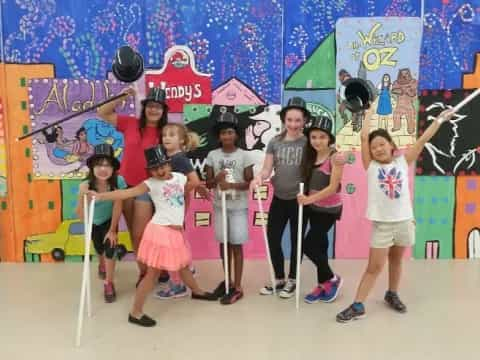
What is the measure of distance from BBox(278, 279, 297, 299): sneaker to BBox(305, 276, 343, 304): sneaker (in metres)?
0.12

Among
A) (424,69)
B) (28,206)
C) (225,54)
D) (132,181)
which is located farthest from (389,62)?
(28,206)

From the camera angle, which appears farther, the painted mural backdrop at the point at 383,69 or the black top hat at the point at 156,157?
the painted mural backdrop at the point at 383,69

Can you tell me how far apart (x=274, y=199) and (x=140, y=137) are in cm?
97

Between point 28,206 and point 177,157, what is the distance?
1539 millimetres

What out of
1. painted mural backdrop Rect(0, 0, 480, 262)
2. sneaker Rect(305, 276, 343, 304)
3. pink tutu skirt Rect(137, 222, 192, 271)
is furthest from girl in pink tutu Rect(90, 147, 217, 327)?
painted mural backdrop Rect(0, 0, 480, 262)

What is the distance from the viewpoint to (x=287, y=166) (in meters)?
3.48

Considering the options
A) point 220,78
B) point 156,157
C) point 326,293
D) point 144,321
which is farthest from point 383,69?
point 144,321

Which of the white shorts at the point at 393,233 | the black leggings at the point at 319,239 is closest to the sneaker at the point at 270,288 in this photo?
the black leggings at the point at 319,239

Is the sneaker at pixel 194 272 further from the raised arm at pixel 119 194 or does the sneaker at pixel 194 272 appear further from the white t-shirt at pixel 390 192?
the white t-shirt at pixel 390 192

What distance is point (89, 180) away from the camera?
3.44m

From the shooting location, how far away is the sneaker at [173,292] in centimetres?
358

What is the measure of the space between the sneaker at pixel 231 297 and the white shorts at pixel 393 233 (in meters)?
0.94

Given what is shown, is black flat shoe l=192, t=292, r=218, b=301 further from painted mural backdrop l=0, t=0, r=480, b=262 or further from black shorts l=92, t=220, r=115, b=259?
painted mural backdrop l=0, t=0, r=480, b=262

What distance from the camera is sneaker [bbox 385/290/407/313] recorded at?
334cm
